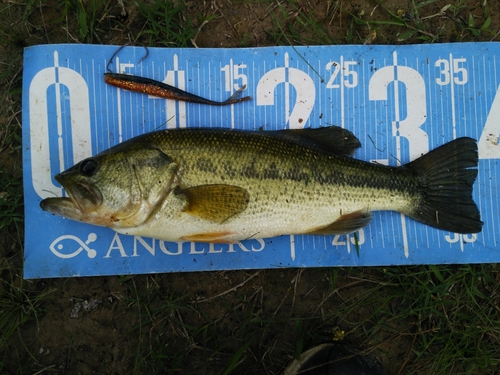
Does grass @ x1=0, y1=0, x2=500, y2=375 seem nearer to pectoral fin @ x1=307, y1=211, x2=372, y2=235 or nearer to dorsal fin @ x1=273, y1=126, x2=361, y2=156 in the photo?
pectoral fin @ x1=307, y1=211, x2=372, y2=235

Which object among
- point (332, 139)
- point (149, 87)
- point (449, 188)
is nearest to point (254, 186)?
point (332, 139)

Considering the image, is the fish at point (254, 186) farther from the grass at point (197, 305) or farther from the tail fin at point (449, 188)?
the grass at point (197, 305)

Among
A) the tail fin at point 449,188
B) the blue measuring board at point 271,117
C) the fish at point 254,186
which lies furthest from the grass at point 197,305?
the fish at point 254,186

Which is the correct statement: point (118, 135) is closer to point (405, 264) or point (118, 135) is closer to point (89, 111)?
point (89, 111)

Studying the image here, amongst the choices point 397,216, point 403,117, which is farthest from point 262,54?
point 397,216

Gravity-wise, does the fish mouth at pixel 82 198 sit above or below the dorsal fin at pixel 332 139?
below

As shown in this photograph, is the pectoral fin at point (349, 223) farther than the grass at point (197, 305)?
No
